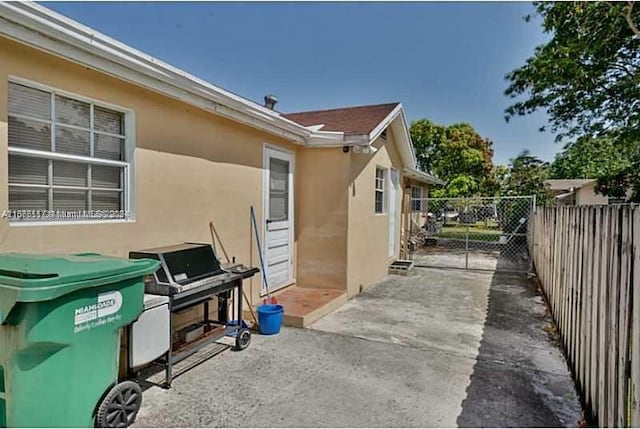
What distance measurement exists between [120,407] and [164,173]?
102 inches

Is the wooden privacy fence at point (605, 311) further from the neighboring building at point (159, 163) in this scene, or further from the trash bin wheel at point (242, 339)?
the neighboring building at point (159, 163)

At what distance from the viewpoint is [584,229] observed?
3.83 m

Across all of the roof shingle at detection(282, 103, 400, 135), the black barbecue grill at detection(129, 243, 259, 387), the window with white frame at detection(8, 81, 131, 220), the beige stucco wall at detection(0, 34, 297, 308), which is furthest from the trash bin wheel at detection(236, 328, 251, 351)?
the roof shingle at detection(282, 103, 400, 135)

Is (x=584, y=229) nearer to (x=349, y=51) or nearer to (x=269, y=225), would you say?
(x=269, y=225)

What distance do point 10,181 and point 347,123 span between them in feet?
20.9

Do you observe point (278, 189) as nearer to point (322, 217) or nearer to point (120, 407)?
point (322, 217)

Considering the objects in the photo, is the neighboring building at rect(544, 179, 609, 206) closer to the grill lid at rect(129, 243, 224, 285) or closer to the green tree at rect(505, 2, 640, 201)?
the green tree at rect(505, 2, 640, 201)

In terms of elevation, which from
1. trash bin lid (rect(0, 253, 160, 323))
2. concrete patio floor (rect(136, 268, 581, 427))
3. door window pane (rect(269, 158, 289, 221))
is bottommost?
concrete patio floor (rect(136, 268, 581, 427))

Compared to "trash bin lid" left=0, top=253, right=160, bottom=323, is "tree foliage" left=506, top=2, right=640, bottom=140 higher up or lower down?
higher up

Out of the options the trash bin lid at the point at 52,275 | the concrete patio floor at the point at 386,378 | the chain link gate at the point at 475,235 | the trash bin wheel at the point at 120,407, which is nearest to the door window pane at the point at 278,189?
the concrete patio floor at the point at 386,378

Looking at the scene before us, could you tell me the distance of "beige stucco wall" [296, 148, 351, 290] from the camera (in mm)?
7279

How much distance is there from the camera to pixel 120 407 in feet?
9.21

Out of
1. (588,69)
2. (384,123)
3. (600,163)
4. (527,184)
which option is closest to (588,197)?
(527,184)

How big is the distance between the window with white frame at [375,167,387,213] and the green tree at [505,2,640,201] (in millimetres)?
5547
